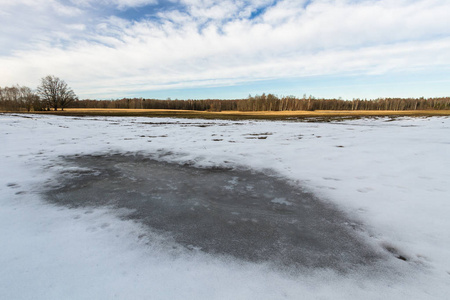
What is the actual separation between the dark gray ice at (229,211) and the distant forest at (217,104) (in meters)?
64.0

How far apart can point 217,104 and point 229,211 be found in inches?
4817

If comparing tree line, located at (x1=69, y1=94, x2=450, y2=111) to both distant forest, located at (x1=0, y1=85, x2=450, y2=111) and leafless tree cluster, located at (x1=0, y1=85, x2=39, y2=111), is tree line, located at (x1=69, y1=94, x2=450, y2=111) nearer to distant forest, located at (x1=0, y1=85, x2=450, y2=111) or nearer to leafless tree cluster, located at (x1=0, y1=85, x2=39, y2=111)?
distant forest, located at (x1=0, y1=85, x2=450, y2=111)

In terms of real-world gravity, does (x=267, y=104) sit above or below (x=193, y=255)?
above

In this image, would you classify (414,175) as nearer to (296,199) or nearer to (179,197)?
(296,199)

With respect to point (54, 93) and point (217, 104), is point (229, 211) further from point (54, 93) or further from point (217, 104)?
point (217, 104)

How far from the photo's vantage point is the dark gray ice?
242 centimetres

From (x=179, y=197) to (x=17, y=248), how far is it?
2.13 metres

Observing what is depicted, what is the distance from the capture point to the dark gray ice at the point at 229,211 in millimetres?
2422

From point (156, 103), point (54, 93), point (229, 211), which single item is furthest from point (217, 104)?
point (229, 211)

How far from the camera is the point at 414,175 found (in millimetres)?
4871

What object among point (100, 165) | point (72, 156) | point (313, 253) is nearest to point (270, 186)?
point (313, 253)

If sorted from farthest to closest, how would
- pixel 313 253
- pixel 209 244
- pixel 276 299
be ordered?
pixel 209 244, pixel 313 253, pixel 276 299

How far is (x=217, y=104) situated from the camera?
12281 centimetres

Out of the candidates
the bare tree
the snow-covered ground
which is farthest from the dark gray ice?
the bare tree
